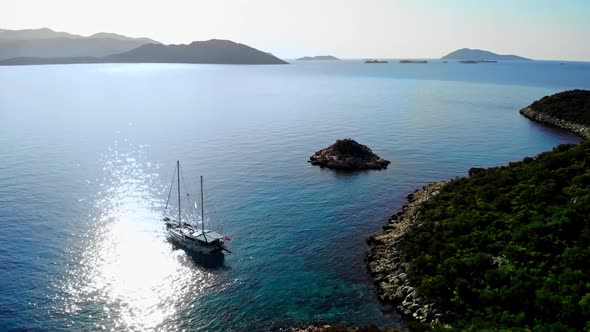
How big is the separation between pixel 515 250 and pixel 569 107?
430ft

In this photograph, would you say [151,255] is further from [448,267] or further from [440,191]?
[440,191]

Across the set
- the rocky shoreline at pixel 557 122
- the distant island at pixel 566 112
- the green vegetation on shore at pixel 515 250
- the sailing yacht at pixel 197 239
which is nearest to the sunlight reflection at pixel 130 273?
the sailing yacht at pixel 197 239

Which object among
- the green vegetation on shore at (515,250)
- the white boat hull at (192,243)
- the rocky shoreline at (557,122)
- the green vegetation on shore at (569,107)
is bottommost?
the white boat hull at (192,243)

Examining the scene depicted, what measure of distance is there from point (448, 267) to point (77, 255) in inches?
1968

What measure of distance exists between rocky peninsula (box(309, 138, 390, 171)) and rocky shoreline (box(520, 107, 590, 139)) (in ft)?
222

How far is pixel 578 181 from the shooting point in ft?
172

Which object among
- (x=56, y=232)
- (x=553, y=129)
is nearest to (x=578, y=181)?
(x=56, y=232)

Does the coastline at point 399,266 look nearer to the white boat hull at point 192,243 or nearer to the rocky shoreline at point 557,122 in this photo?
the white boat hull at point 192,243

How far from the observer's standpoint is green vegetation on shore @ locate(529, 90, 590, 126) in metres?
137

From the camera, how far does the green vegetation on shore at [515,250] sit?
36812mm

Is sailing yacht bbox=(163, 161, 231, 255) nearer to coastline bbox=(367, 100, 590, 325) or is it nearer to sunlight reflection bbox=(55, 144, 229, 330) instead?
sunlight reflection bbox=(55, 144, 229, 330)

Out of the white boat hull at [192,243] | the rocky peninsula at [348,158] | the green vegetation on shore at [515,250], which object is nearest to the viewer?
the green vegetation on shore at [515,250]

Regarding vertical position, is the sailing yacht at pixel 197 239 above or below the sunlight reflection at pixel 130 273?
above

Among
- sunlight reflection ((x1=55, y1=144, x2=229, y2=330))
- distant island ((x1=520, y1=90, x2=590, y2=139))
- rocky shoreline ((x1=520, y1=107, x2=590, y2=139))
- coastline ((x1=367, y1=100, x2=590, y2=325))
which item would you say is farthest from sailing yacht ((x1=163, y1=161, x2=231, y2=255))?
distant island ((x1=520, y1=90, x2=590, y2=139))
